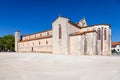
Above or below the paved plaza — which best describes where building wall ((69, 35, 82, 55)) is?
above

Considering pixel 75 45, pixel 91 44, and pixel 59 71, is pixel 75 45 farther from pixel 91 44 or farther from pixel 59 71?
pixel 59 71

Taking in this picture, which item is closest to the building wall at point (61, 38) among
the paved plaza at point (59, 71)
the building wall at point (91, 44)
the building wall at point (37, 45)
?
the building wall at point (37, 45)

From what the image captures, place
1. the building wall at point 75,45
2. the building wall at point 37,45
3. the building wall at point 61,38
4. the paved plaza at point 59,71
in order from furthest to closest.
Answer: the building wall at point 37,45 → the building wall at point 61,38 → the building wall at point 75,45 → the paved plaza at point 59,71

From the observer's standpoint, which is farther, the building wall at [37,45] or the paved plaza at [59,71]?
the building wall at [37,45]

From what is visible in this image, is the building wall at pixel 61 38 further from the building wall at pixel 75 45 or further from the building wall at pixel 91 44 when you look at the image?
the building wall at pixel 91 44

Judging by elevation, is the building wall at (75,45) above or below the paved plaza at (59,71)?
above

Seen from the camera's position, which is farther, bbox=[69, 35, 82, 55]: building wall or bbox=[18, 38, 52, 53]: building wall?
bbox=[18, 38, 52, 53]: building wall

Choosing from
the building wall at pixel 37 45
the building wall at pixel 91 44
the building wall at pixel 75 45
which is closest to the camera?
the building wall at pixel 91 44

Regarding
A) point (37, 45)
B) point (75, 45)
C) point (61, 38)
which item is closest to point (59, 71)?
point (75, 45)

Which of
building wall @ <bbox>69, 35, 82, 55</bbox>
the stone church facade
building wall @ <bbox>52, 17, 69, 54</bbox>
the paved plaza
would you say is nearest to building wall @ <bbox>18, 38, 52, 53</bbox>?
the stone church facade

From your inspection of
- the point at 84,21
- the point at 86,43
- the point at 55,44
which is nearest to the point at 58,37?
the point at 55,44

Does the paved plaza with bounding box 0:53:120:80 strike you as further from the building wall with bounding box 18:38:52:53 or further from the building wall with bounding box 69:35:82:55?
the building wall with bounding box 18:38:52:53

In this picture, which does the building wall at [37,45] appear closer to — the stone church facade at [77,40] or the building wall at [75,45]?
the stone church facade at [77,40]

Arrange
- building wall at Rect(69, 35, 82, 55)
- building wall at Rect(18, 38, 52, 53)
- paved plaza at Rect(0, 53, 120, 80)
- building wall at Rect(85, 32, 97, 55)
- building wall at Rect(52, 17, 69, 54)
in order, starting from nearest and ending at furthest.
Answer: paved plaza at Rect(0, 53, 120, 80)
building wall at Rect(85, 32, 97, 55)
building wall at Rect(69, 35, 82, 55)
building wall at Rect(52, 17, 69, 54)
building wall at Rect(18, 38, 52, 53)
